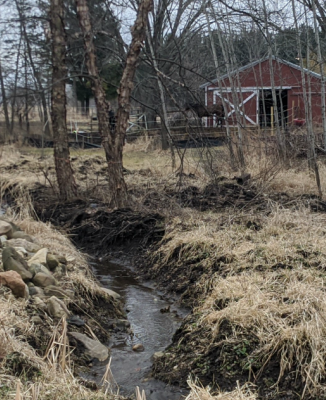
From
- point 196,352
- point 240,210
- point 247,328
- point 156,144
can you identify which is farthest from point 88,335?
point 156,144

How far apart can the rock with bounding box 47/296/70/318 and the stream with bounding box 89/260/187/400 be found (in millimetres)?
590

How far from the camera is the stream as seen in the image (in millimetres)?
4609

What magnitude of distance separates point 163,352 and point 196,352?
1.38 ft

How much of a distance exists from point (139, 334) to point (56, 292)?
1.04 metres

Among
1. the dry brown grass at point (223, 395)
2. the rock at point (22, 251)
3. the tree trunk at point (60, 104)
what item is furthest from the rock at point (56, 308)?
the tree trunk at point (60, 104)

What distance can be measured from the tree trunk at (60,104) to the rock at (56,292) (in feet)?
17.7

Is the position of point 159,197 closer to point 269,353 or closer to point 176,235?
point 176,235

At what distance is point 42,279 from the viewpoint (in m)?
6.10

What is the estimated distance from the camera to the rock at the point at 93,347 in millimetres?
5129

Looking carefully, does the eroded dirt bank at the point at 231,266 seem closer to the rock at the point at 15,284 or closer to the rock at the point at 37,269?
the rock at the point at 15,284

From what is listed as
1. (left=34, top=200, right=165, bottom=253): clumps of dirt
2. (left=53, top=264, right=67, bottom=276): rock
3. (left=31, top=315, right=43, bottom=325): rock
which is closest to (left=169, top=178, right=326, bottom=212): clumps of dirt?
(left=34, top=200, right=165, bottom=253): clumps of dirt

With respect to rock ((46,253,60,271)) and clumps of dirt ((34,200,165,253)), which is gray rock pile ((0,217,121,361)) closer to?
rock ((46,253,60,271))

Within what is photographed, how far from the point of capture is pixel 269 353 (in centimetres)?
446

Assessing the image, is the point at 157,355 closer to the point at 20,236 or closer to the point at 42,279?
the point at 42,279
